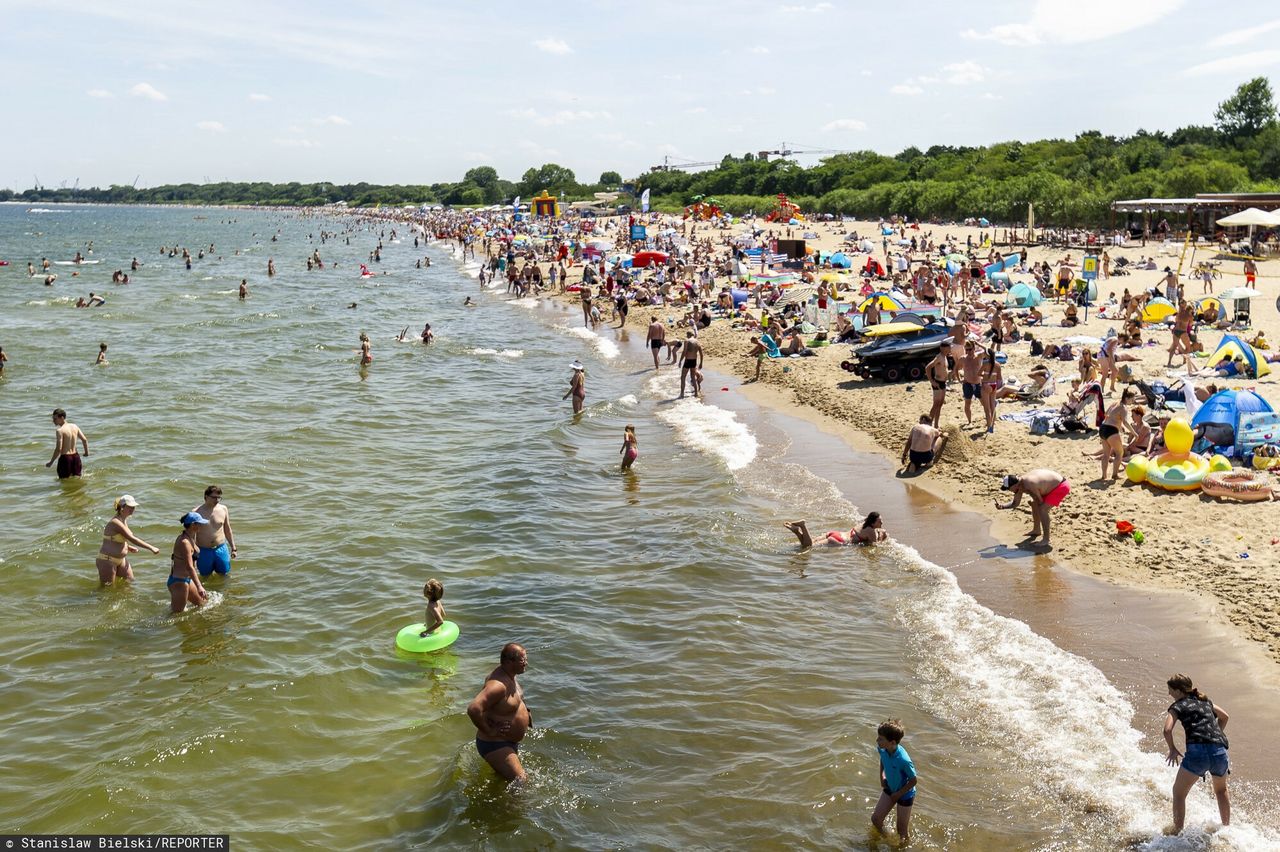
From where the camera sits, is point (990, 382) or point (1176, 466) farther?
point (990, 382)

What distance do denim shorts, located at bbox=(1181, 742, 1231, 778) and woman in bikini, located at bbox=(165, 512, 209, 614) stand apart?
9.78 m

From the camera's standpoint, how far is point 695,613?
1077cm

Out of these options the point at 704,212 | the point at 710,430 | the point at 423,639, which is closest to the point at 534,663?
the point at 423,639

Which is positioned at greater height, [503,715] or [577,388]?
[577,388]

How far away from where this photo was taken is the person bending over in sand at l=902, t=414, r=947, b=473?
49.2 ft

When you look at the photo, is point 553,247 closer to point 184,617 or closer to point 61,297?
point 61,297

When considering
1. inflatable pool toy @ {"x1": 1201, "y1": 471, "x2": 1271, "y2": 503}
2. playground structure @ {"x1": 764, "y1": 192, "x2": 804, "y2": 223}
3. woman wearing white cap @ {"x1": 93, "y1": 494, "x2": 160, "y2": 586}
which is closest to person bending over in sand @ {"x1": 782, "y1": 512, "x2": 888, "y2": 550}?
inflatable pool toy @ {"x1": 1201, "y1": 471, "x2": 1271, "y2": 503}

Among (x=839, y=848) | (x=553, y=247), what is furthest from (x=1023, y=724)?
(x=553, y=247)

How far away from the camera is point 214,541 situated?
11.5 metres

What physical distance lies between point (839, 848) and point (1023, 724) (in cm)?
239

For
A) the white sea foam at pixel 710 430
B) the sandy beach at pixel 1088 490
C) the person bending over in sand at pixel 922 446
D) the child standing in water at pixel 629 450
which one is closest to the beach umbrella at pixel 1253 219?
the sandy beach at pixel 1088 490

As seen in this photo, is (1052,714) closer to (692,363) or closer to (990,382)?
(990,382)

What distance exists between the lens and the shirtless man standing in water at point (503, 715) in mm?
7270

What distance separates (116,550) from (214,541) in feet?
3.76
